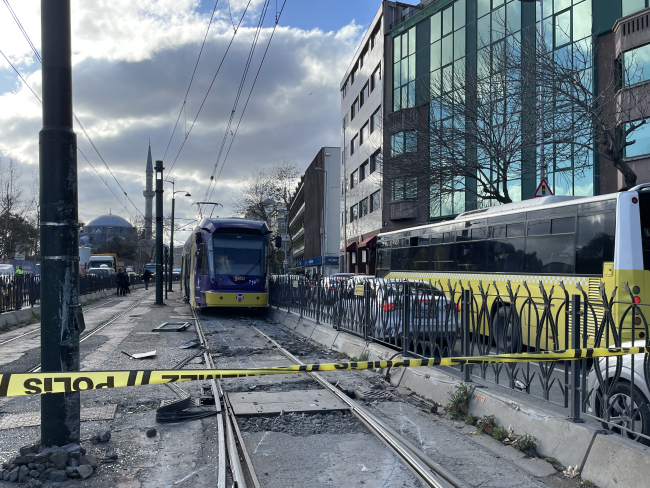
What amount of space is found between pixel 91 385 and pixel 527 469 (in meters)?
3.38

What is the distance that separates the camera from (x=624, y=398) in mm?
4480

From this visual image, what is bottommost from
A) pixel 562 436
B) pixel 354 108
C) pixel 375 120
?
pixel 562 436

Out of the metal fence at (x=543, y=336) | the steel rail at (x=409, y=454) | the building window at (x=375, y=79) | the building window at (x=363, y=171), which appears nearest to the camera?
the steel rail at (x=409, y=454)

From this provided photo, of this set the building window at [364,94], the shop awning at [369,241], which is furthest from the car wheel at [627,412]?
the building window at [364,94]

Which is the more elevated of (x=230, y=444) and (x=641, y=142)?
(x=641, y=142)

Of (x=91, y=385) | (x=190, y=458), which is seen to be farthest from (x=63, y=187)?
(x=190, y=458)

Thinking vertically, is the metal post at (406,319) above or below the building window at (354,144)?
below

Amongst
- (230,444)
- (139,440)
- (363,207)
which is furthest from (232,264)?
(363,207)

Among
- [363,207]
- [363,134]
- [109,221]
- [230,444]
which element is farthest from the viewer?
[109,221]

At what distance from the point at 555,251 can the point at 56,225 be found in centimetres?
861

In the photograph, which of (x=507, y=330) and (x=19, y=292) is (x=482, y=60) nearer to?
(x=19, y=292)

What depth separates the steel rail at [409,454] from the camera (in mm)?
4191

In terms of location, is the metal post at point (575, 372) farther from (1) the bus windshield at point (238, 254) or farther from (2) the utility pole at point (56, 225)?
(1) the bus windshield at point (238, 254)

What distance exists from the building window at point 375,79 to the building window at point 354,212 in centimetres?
1014
